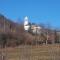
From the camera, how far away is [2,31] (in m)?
11.6

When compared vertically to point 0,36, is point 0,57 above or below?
A: below

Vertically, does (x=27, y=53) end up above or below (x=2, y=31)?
below

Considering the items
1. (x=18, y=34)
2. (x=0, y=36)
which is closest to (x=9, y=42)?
(x=0, y=36)

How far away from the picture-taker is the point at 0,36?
43.1ft

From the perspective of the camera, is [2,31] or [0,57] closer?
[0,57]

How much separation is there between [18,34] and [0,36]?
1.44 meters

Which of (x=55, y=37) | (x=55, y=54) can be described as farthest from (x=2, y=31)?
(x=55, y=37)

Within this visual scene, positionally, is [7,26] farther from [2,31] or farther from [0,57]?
[0,57]

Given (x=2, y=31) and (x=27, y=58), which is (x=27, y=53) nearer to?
(x=27, y=58)

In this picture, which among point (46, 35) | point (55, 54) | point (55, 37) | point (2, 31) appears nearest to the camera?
point (55, 54)

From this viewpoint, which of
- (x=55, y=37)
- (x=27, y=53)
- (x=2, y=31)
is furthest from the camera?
(x=55, y=37)

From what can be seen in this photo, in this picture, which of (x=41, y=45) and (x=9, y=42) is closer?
(x=9, y=42)

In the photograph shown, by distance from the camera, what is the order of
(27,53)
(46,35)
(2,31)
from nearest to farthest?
1. (27,53)
2. (2,31)
3. (46,35)

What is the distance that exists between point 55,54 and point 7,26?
3618 mm
